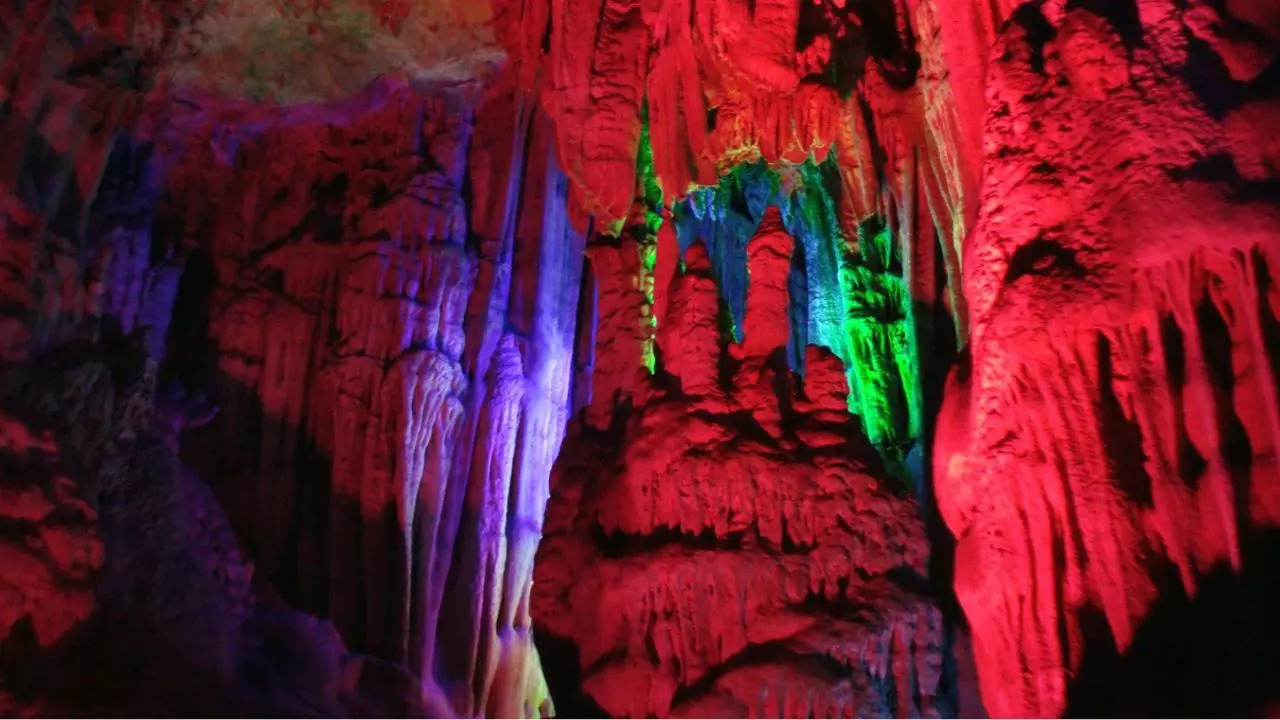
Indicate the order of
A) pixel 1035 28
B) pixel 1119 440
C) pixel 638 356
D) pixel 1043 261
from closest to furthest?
pixel 1119 440 < pixel 1043 261 < pixel 1035 28 < pixel 638 356

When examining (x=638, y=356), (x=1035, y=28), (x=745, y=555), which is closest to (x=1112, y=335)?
(x=1035, y=28)

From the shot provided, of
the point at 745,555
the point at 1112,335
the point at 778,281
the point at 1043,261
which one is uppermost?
the point at 778,281

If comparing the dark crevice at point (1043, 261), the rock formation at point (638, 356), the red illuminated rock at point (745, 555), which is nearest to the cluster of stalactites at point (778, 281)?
the rock formation at point (638, 356)

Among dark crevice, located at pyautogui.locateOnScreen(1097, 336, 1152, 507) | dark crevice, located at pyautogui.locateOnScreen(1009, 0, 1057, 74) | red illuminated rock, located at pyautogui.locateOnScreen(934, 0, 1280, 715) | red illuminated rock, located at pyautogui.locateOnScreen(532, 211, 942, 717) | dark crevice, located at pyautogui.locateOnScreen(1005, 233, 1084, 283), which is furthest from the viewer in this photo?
red illuminated rock, located at pyautogui.locateOnScreen(532, 211, 942, 717)

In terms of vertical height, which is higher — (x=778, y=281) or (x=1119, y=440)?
(x=778, y=281)

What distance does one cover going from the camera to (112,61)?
287 inches

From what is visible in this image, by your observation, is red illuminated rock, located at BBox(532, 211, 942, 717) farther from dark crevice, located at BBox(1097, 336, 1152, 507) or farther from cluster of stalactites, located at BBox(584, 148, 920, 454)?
dark crevice, located at BBox(1097, 336, 1152, 507)

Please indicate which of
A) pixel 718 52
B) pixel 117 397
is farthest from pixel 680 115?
pixel 117 397

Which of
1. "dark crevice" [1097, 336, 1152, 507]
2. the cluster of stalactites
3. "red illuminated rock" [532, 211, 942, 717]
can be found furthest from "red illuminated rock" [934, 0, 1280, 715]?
the cluster of stalactites

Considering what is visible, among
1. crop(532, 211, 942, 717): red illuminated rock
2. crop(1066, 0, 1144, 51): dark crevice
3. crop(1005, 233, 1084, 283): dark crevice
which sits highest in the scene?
crop(1066, 0, 1144, 51): dark crevice

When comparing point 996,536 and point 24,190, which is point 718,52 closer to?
point 996,536

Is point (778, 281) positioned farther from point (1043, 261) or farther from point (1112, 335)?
point (1112, 335)

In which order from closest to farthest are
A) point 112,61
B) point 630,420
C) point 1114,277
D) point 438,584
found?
point 1114,277
point 630,420
point 112,61
point 438,584

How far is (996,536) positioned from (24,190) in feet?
21.2
